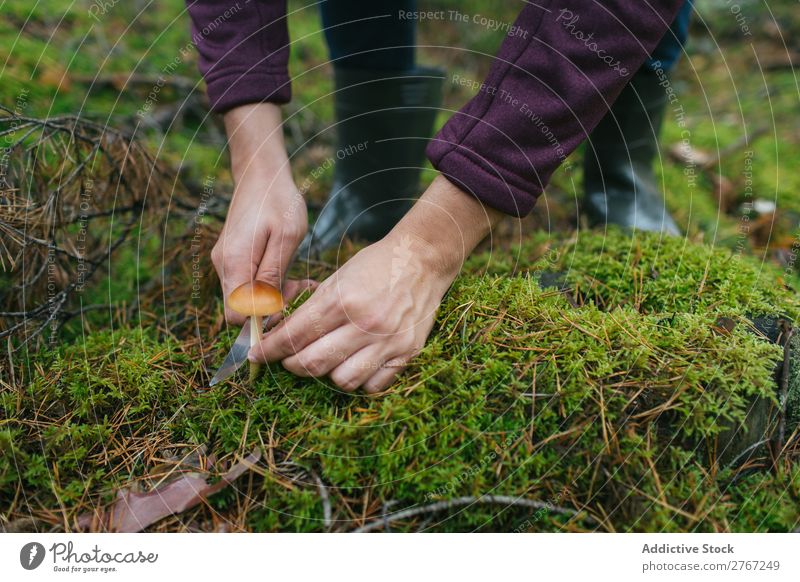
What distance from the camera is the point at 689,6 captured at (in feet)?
8.13

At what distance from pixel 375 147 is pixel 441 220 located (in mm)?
1380

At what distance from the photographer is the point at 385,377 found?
155 cm

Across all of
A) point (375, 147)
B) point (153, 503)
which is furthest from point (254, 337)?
point (375, 147)

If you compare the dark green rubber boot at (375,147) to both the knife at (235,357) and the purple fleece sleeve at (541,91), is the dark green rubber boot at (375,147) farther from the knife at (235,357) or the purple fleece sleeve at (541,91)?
the purple fleece sleeve at (541,91)

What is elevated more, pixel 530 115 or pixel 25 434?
pixel 530 115

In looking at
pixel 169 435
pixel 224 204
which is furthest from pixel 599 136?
pixel 169 435

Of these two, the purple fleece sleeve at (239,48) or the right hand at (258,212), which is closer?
the right hand at (258,212)

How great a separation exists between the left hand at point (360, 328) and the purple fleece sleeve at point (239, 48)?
84cm

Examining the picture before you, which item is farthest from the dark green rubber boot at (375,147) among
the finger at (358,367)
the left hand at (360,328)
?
the finger at (358,367)

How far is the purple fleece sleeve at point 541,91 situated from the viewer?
Result: 1490 millimetres

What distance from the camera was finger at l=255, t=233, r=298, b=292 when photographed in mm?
A: 1703

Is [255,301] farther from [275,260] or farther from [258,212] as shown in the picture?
[258,212]

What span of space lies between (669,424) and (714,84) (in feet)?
15.1

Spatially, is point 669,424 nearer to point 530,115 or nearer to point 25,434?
point 530,115
